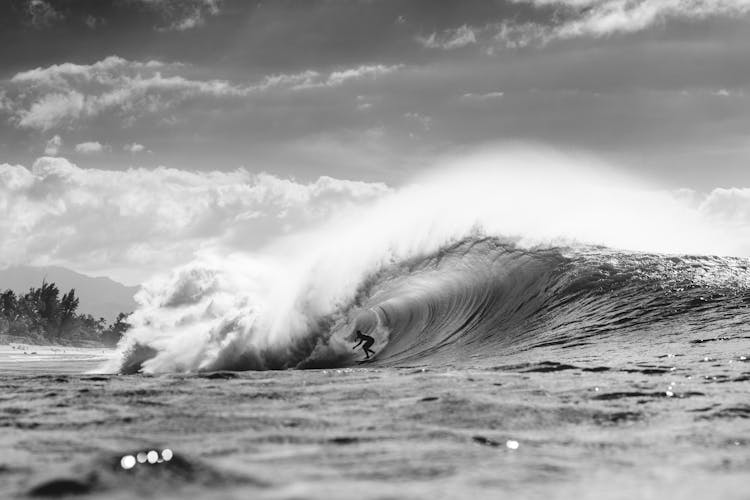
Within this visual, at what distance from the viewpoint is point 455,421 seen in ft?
17.4

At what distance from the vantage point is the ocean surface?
11.6ft

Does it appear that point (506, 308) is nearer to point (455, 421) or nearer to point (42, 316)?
point (455, 421)

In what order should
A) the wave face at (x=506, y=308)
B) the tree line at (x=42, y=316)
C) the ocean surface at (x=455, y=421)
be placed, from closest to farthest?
the ocean surface at (x=455, y=421) → the wave face at (x=506, y=308) → the tree line at (x=42, y=316)

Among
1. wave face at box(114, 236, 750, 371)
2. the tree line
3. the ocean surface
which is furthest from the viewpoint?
the tree line

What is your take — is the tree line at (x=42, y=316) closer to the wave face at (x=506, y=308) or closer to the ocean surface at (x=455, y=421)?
the wave face at (x=506, y=308)

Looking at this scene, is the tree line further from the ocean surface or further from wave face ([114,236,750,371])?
the ocean surface

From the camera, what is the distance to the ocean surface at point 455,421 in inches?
140

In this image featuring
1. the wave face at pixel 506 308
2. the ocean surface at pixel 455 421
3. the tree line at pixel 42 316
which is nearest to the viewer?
the ocean surface at pixel 455 421

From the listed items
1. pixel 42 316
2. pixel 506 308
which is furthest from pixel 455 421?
pixel 42 316

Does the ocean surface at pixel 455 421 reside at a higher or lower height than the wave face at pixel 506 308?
lower

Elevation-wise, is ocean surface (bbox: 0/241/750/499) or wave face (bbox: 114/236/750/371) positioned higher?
wave face (bbox: 114/236/750/371)

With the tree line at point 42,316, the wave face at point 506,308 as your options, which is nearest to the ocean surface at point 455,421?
the wave face at point 506,308

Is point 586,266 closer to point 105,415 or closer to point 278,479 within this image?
point 105,415

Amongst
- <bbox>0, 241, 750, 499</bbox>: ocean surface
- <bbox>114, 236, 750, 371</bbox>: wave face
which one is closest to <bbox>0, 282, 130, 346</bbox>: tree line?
<bbox>114, 236, 750, 371</bbox>: wave face
